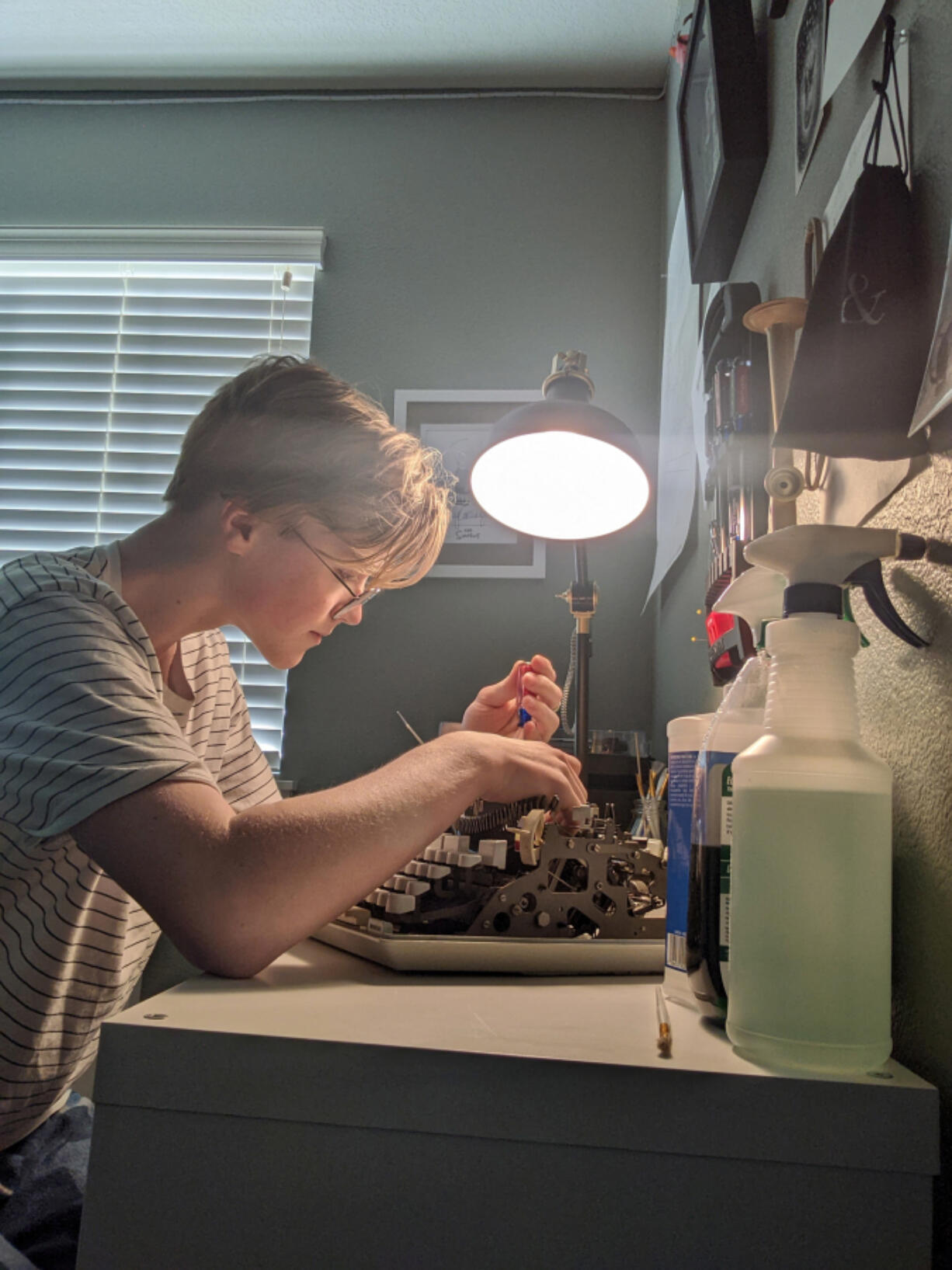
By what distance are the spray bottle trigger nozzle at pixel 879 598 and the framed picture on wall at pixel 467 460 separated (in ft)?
4.78

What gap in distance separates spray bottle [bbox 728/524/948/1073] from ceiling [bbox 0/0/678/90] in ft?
6.29

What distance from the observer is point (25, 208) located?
2186 mm

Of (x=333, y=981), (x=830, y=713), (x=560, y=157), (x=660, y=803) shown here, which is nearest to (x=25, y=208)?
(x=560, y=157)

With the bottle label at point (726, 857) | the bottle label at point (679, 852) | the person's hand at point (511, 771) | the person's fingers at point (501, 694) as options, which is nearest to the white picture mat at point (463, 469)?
the person's fingers at point (501, 694)

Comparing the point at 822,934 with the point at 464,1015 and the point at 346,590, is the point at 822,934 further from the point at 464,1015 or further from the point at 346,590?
the point at 346,590

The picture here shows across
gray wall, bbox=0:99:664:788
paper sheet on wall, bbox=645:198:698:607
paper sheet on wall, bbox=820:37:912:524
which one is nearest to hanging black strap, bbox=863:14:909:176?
paper sheet on wall, bbox=820:37:912:524

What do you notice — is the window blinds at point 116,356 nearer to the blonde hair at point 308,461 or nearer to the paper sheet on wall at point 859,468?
the blonde hair at point 308,461

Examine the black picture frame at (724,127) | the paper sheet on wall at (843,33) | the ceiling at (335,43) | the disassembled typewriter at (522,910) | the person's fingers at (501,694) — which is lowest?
the disassembled typewriter at (522,910)

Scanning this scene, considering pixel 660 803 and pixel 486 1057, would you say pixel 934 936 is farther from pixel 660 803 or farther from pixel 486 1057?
pixel 660 803

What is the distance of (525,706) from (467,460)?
2.97 feet

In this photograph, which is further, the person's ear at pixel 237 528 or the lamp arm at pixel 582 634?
the lamp arm at pixel 582 634

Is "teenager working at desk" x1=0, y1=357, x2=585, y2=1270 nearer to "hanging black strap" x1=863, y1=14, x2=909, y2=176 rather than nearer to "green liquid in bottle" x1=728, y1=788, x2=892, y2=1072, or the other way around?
"green liquid in bottle" x1=728, y1=788, x2=892, y2=1072

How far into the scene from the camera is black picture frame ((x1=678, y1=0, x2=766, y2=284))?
3.03 feet

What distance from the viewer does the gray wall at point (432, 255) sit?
191 centimetres
